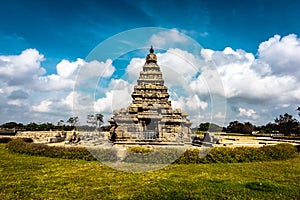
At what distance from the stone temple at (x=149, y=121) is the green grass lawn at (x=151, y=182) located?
11.6m

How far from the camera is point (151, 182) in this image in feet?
36.2

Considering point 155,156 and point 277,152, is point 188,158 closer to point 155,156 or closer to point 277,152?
point 155,156

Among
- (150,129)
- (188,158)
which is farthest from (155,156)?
(150,129)

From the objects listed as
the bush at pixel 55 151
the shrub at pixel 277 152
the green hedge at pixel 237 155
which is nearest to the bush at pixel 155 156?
the green hedge at pixel 237 155

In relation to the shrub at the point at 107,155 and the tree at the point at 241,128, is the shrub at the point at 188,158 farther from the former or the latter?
the tree at the point at 241,128

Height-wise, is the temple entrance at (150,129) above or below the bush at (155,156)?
above

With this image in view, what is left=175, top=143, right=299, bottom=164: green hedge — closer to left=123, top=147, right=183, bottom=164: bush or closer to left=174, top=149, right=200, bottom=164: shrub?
left=174, top=149, right=200, bottom=164: shrub

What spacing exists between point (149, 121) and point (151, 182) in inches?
677

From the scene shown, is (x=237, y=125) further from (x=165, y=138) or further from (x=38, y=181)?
(x=38, y=181)

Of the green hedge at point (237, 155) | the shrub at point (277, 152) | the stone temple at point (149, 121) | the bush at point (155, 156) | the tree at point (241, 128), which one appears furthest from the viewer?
the tree at point (241, 128)

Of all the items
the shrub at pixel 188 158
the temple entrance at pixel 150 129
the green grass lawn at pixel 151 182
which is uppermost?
the temple entrance at pixel 150 129

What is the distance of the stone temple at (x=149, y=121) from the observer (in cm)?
2659

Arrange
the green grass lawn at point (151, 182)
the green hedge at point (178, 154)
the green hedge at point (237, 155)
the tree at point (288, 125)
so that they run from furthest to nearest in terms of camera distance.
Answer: the tree at point (288, 125), the green hedge at point (237, 155), the green hedge at point (178, 154), the green grass lawn at point (151, 182)

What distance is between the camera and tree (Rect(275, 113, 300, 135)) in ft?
228
